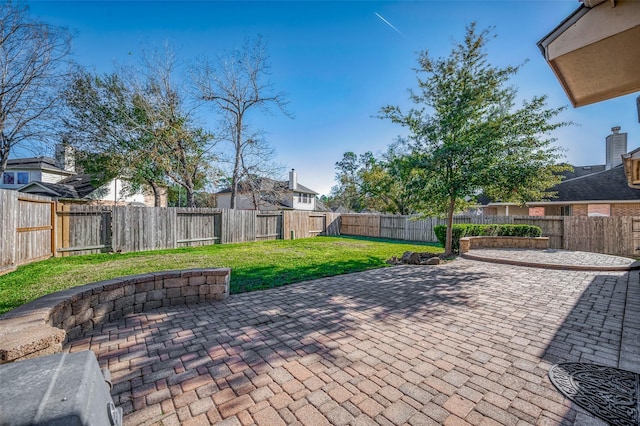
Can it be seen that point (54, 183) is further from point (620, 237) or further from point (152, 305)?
point (620, 237)

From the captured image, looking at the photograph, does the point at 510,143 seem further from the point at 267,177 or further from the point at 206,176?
the point at 206,176

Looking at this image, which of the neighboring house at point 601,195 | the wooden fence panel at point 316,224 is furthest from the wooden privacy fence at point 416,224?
the neighboring house at point 601,195

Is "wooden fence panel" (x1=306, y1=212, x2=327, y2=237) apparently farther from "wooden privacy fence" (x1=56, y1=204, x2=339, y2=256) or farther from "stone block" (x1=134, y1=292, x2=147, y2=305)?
"stone block" (x1=134, y1=292, x2=147, y2=305)

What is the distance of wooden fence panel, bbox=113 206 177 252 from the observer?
385 inches

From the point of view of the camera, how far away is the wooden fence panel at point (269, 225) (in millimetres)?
14562

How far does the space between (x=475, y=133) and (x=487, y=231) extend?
203 inches

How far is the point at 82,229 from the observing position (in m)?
9.12

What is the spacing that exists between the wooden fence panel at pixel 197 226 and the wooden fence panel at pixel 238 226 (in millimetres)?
265

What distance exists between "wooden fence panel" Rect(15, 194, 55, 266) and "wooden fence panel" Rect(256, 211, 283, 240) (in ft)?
25.7

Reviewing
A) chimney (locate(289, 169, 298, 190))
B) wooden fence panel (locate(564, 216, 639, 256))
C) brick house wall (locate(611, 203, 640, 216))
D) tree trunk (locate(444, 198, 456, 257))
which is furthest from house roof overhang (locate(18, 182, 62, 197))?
brick house wall (locate(611, 203, 640, 216))

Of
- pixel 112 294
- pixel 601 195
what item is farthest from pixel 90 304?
pixel 601 195

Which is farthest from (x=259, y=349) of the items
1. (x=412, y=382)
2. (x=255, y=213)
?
(x=255, y=213)

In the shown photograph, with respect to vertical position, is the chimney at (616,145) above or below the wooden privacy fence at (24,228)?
above

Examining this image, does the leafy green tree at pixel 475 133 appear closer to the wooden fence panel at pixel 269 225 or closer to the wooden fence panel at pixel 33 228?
the wooden fence panel at pixel 269 225
